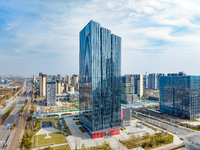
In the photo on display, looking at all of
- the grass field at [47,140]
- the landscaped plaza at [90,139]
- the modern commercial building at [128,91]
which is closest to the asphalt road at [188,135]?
the landscaped plaza at [90,139]

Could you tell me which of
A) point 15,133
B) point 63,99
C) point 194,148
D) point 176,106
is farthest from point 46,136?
point 63,99

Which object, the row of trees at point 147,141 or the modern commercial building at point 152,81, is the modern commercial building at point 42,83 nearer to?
the row of trees at point 147,141

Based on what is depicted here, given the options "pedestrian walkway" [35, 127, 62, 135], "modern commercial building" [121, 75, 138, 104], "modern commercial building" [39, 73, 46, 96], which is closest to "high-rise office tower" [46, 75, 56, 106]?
"modern commercial building" [39, 73, 46, 96]

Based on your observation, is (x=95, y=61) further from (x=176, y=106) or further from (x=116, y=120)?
(x=176, y=106)

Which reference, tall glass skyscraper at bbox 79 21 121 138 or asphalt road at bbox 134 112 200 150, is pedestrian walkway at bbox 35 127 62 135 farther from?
asphalt road at bbox 134 112 200 150

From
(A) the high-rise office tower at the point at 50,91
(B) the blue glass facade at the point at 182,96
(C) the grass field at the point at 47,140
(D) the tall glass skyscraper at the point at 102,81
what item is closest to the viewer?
(C) the grass field at the point at 47,140

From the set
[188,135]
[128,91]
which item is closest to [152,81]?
[128,91]
